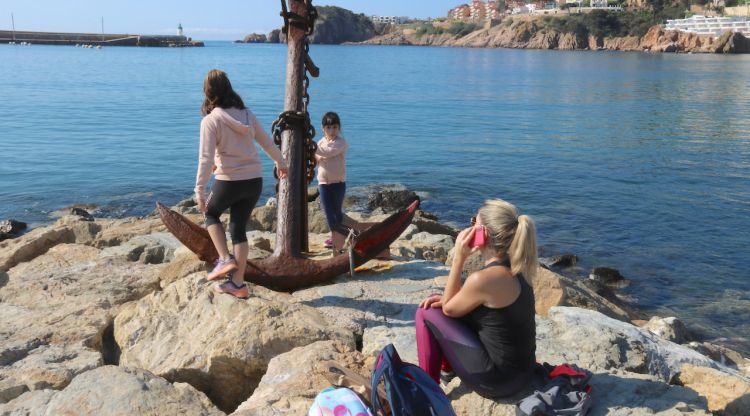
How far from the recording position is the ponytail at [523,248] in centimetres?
334

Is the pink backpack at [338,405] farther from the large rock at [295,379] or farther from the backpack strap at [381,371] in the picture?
the large rock at [295,379]

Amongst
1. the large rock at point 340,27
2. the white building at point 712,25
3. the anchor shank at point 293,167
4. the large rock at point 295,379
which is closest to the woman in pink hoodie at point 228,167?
the anchor shank at point 293,167

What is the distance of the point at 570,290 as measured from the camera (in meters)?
7.45

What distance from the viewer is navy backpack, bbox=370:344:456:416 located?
10.0 ft

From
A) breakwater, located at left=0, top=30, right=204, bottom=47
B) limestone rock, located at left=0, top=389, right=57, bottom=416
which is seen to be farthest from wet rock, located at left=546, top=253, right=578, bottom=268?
breakwater, located at left=0, top=30, right=204, bottom=47

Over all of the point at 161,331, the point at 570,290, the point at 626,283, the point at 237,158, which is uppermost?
the point at 237,158

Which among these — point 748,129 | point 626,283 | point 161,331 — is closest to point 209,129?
point 161,331

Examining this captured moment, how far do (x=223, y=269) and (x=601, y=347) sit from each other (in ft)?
8.30

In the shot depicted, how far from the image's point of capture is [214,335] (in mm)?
4316

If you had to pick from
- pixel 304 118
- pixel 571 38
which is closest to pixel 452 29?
pixel 571 38

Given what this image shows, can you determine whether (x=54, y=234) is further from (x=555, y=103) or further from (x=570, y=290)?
(x=555, y=103)

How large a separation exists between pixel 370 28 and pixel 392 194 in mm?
170594

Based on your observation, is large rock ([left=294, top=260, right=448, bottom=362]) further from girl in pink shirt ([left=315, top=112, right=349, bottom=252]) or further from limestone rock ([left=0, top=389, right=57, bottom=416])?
limestone rock ([left=0, top=389, right=57, bottom=416])

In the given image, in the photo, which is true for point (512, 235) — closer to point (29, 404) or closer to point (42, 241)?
point (29, 404)
